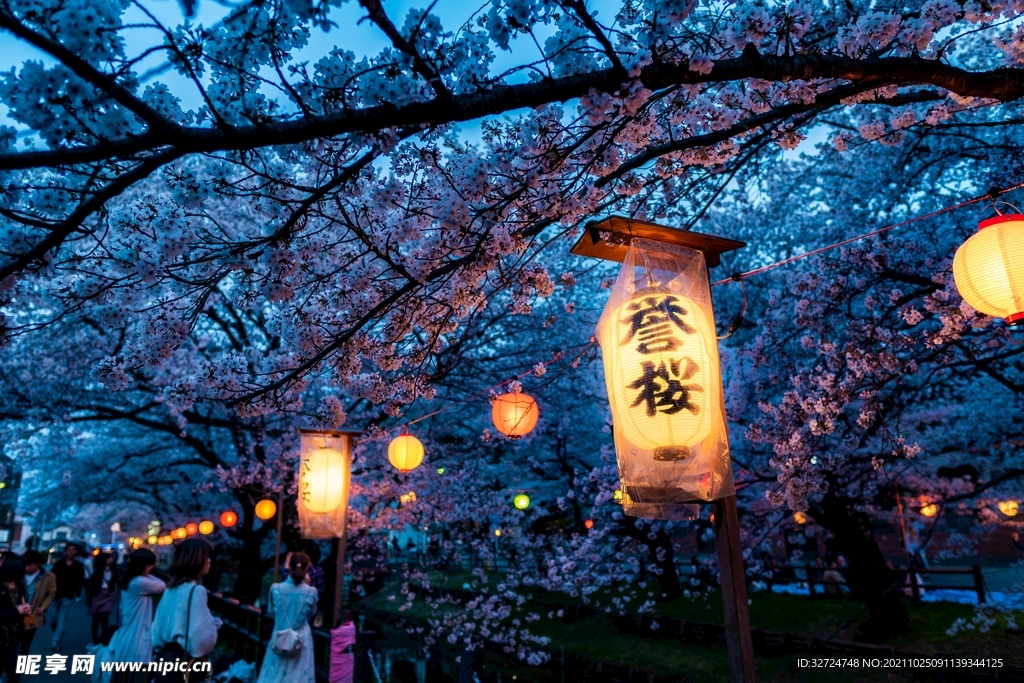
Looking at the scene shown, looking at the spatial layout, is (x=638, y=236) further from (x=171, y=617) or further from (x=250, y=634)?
(x=250, y=634)

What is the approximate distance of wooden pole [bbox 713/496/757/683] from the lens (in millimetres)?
4246

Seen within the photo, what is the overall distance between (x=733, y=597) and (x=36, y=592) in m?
9.51

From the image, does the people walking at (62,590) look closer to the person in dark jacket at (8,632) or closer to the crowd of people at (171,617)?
the crowd of people at (171,617)

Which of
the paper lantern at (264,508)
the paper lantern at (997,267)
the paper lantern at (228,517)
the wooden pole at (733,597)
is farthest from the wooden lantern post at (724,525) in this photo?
the paper lantern at (228,517)

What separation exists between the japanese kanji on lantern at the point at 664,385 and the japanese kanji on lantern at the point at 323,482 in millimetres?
5706

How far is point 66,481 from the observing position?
18297mm

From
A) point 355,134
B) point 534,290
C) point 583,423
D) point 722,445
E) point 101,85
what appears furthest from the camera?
point 583,423

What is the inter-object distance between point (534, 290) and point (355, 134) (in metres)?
2.95

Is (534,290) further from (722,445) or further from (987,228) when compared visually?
(987,228)

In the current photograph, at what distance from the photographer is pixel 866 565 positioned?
12664 millimetres

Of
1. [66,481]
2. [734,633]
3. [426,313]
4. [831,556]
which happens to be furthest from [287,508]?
[831,556]

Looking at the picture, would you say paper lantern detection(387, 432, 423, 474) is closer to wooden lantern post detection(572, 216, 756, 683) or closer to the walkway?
wooden lantern post detection(572, 216, 756, 683)

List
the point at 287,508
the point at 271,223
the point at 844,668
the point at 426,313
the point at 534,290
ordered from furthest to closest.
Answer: the point at 287,508 → the point at 844,668 → the point at 534,290 → the point at 426,313 → the point at 271,223

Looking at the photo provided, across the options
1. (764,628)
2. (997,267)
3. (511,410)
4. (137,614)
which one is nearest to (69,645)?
(137,614)
